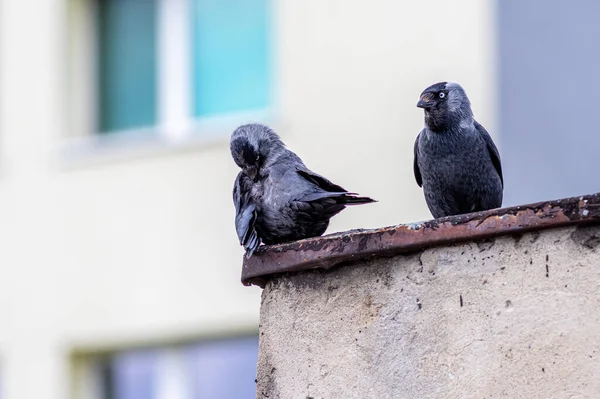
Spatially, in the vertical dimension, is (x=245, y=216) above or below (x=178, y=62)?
below

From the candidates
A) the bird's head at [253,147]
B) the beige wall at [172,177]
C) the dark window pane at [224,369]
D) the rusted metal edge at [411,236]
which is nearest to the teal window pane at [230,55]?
the beige wall at [172,177]

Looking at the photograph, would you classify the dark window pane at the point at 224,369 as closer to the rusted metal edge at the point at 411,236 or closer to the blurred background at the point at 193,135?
the blurred background at the point at 193,135

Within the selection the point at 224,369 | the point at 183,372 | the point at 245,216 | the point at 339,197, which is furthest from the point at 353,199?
the point at 183,372

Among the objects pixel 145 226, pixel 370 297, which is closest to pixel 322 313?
pixel 370 297

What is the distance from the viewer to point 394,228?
319 centimetres

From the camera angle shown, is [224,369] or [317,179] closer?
[317,179]

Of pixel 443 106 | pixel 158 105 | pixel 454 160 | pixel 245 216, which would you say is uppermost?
pixel 158 105

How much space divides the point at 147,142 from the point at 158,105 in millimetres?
413

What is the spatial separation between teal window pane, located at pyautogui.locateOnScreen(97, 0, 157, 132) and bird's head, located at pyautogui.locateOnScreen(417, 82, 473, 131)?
215 inches

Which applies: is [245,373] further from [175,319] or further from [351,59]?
[351,59]

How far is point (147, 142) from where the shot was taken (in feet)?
29.5

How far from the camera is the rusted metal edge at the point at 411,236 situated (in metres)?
2.97

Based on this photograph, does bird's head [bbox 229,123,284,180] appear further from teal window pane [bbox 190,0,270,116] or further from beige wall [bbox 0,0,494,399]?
teal window pane [bbox 190,0,270,116]

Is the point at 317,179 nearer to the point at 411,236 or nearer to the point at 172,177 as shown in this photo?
the point at 411,236
